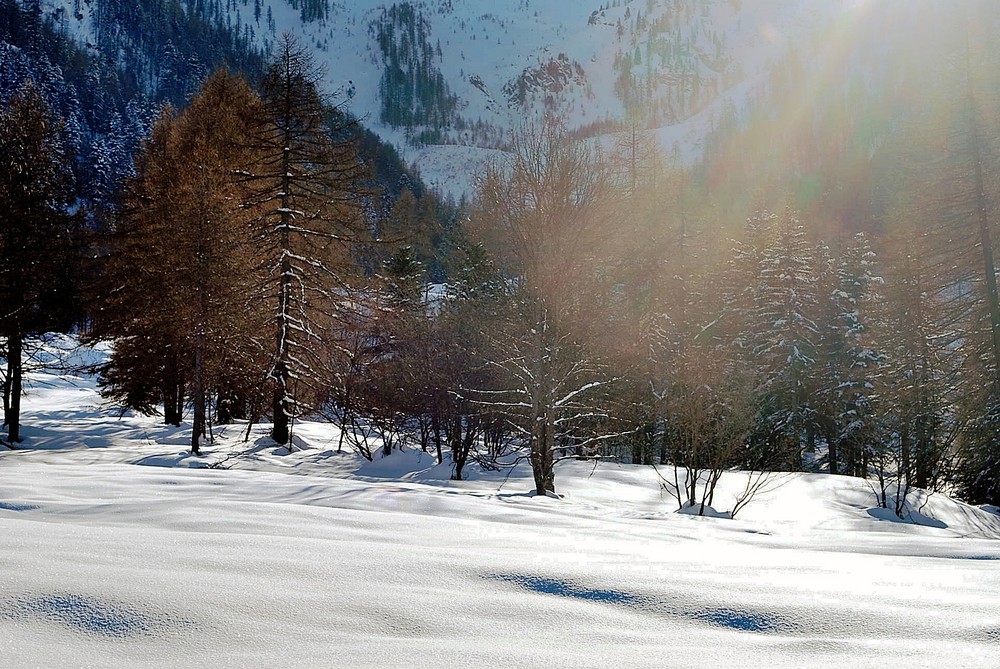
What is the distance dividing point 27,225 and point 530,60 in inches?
7718

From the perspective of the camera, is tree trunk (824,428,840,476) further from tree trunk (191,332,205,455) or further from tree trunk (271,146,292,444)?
tree trunk (191,332,205,455)

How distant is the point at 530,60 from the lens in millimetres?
193750

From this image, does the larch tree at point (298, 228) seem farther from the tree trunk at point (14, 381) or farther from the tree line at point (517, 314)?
the tree trunk at point (14, 381)

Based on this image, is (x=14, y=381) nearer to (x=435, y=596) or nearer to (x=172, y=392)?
(x=172, y=392)

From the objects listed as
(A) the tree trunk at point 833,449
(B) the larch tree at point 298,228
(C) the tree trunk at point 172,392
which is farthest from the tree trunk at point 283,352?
(A) the tree trunk at point 833,449

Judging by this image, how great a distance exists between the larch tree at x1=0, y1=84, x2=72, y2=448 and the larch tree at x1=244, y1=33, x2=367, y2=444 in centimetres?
505

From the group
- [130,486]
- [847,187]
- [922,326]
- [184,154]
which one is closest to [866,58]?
[847,187]

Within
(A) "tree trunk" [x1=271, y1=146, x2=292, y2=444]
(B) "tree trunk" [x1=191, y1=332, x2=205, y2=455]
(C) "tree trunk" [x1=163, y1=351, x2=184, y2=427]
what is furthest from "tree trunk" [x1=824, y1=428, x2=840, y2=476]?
(C) "tree trunk" [x1=163, y1=351, x2=184, y2=427]

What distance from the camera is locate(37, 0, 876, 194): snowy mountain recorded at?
477 ft

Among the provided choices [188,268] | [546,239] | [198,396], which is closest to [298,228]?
[188,268]

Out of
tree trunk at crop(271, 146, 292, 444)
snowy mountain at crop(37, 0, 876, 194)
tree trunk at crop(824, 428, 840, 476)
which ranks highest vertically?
snowy mountain at crop(37, 0, 876, 194)

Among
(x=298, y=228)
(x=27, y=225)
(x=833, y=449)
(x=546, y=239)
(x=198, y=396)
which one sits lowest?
(x=833, y=449)

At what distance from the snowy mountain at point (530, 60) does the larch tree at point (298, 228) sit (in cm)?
11395

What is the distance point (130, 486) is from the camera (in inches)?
181
